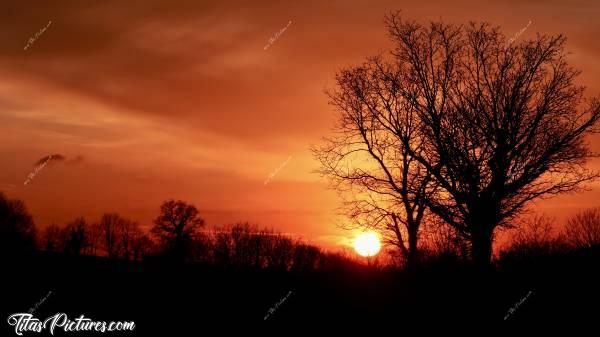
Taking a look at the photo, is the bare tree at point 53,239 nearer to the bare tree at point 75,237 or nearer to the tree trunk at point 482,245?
the bare tree at point 75,237

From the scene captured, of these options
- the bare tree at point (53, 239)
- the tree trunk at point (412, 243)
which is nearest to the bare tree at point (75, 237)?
the bare tree at point (53, 239)

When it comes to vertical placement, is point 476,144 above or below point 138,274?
above

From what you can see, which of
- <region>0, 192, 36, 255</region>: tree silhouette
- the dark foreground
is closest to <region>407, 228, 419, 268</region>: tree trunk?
the dark foreground

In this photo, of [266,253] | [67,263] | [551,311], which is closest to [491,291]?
[551,311]

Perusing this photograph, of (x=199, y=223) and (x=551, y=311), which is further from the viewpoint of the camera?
(x=199, y=223)

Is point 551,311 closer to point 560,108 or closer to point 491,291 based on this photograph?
point 491,291

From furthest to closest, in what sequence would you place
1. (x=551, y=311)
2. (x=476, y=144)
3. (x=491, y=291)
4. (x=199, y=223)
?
1. (x=199, y=223)
2. (x=476, y=144)
3. (x=491, y=291)
4. (x=551, y=311)

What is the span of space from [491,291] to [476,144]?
25.8 feet

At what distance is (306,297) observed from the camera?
60.6 feet

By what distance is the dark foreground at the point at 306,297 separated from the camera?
16.5m

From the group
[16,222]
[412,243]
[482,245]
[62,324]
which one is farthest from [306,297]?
[16,222]

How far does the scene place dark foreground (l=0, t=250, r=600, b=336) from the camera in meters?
16.5

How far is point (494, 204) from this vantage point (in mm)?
23922

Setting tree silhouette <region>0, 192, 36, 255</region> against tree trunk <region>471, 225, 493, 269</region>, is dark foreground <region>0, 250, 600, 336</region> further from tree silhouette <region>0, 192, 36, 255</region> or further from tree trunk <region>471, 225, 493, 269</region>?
tree silhouette <region>0, 192, 36, 255</region>
